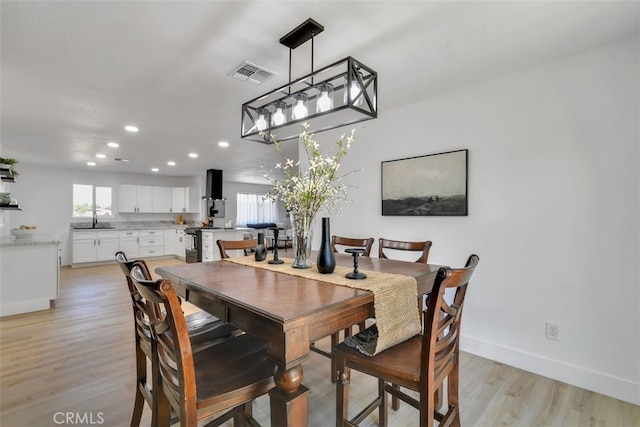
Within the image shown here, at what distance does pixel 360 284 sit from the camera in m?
1.48

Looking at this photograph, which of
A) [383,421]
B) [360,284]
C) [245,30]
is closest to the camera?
[360,284]

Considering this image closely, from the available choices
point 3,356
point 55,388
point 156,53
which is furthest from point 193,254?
Result: point 156,53

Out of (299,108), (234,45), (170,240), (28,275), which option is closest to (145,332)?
(299,108)

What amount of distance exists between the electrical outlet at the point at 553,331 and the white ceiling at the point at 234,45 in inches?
77.4

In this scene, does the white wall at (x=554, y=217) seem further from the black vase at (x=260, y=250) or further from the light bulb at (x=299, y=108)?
the black vase at (x=260, y=250)

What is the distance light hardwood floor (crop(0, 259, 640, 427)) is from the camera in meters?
1.78

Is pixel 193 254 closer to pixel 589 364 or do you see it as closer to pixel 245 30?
pixel 245 30

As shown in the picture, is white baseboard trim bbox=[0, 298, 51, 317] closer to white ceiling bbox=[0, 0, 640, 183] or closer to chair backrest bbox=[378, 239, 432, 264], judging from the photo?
white ceiling bbox=[0, 0, 640, 183]

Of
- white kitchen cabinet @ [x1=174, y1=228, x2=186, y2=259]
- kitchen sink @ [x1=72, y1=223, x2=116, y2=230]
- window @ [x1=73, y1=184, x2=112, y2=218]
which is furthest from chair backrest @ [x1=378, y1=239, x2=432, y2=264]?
window @ [x1=73, y1=184, x2=112, y2=218]

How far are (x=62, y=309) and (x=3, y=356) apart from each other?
1.36 metres

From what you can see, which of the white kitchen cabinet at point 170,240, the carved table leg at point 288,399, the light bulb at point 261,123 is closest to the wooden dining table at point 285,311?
the carved table leg at point 288,399

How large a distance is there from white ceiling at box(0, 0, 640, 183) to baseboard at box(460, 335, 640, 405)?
2.22 m

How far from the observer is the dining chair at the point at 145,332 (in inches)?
50.8
